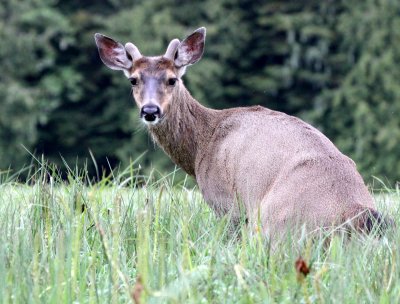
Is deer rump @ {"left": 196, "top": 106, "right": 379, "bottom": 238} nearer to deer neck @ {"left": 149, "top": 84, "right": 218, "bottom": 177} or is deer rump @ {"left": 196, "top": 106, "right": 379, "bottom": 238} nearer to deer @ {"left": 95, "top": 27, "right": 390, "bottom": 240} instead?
deer @ {"left": 95, "top": 27, "right": 390, "bottom": 240}

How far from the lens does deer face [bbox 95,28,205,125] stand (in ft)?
24.3

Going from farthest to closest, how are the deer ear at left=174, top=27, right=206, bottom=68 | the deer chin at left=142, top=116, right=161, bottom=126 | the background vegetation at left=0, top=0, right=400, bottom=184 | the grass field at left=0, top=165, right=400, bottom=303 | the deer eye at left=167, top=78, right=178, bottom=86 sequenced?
the background vegetation at left=0, top=0, right=400, bottom=184 < the deer ear at left=174, top=27, right=206, bottom=68 < the deer eye at left=167, top=78, right=178, bottom=86 < the deer chin at left=142, top=116, right=161, bottom=126 < the grass field at left=0, top=165, right=400, bottom=303

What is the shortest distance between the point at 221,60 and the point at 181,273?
98.4 feet

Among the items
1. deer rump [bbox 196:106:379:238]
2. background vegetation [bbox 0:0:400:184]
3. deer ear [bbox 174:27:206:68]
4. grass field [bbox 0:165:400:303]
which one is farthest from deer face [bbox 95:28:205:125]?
background vegetation [bbox 0:0:400:184]

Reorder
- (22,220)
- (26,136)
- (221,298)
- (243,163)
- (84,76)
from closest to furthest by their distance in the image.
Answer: (221,298) < (22,220) < (243,163) < (26,136) < (84,76)

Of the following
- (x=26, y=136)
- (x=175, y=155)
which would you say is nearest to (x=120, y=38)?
(x=26, y=136)

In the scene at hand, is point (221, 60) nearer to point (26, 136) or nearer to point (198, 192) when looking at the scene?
point (26, 136)

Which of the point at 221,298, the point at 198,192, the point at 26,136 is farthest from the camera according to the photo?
the point at 26,136

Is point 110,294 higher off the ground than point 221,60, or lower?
higher

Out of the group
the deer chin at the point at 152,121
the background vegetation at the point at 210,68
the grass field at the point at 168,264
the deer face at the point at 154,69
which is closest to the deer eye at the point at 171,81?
the deer face at the point at 154,69

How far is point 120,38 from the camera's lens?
3288cm

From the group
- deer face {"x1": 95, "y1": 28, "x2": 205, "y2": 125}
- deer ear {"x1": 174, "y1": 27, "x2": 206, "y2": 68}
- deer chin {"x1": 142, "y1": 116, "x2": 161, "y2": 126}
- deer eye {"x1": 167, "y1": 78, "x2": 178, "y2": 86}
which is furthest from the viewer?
deer ear {"x1": 174, "y1": 27, "x2": 206, "y2": 68}

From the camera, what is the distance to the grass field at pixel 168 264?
13.6 feet

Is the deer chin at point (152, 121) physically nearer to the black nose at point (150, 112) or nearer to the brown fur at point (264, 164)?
the black nose at point (150, 112)
